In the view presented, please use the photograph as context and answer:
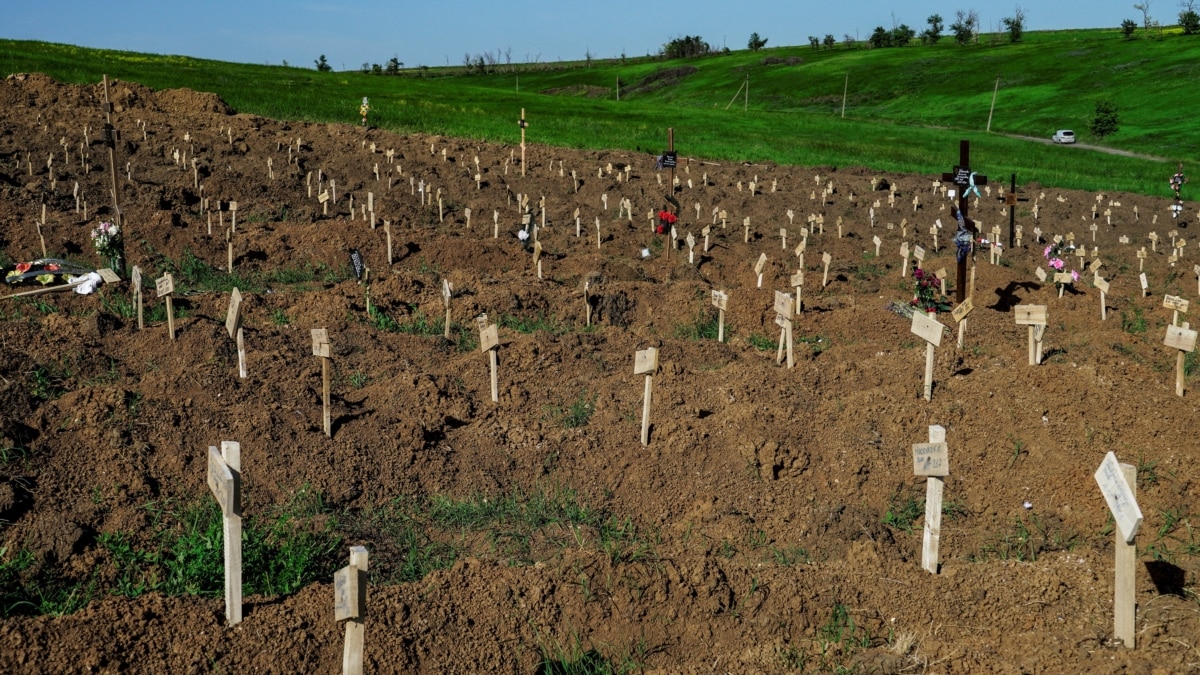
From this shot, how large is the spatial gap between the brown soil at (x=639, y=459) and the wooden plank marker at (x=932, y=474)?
0.18m

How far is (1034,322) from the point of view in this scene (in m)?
9.44

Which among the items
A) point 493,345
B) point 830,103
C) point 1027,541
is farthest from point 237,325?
point 830,103

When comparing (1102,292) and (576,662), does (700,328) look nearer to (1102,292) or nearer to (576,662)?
(1102,292)

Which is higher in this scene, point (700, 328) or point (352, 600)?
point (352, 600)

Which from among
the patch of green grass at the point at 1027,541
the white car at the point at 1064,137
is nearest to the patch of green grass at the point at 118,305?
the patch of green grass at the point at 1027,541

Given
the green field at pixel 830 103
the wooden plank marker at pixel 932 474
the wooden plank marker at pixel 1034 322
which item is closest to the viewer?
the wooden plank marker at pixel 932 474

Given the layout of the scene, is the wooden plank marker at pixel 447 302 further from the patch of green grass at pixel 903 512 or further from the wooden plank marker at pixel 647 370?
the patch of green grass at pixel 903 512

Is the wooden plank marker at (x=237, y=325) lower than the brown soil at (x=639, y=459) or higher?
higher

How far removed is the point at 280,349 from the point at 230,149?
704 inches

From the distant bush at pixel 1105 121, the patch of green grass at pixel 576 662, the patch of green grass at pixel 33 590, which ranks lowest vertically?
the patch of green grass at pixel 576 662

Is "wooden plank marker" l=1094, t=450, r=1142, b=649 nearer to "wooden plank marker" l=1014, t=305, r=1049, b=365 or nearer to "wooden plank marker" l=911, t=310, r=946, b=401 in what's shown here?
"wooden plank marker" l=911, t=310, r=946, b=401

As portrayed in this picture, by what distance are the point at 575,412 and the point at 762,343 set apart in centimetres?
370

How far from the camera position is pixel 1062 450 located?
7.97m

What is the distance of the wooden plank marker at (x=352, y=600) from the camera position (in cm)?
429
